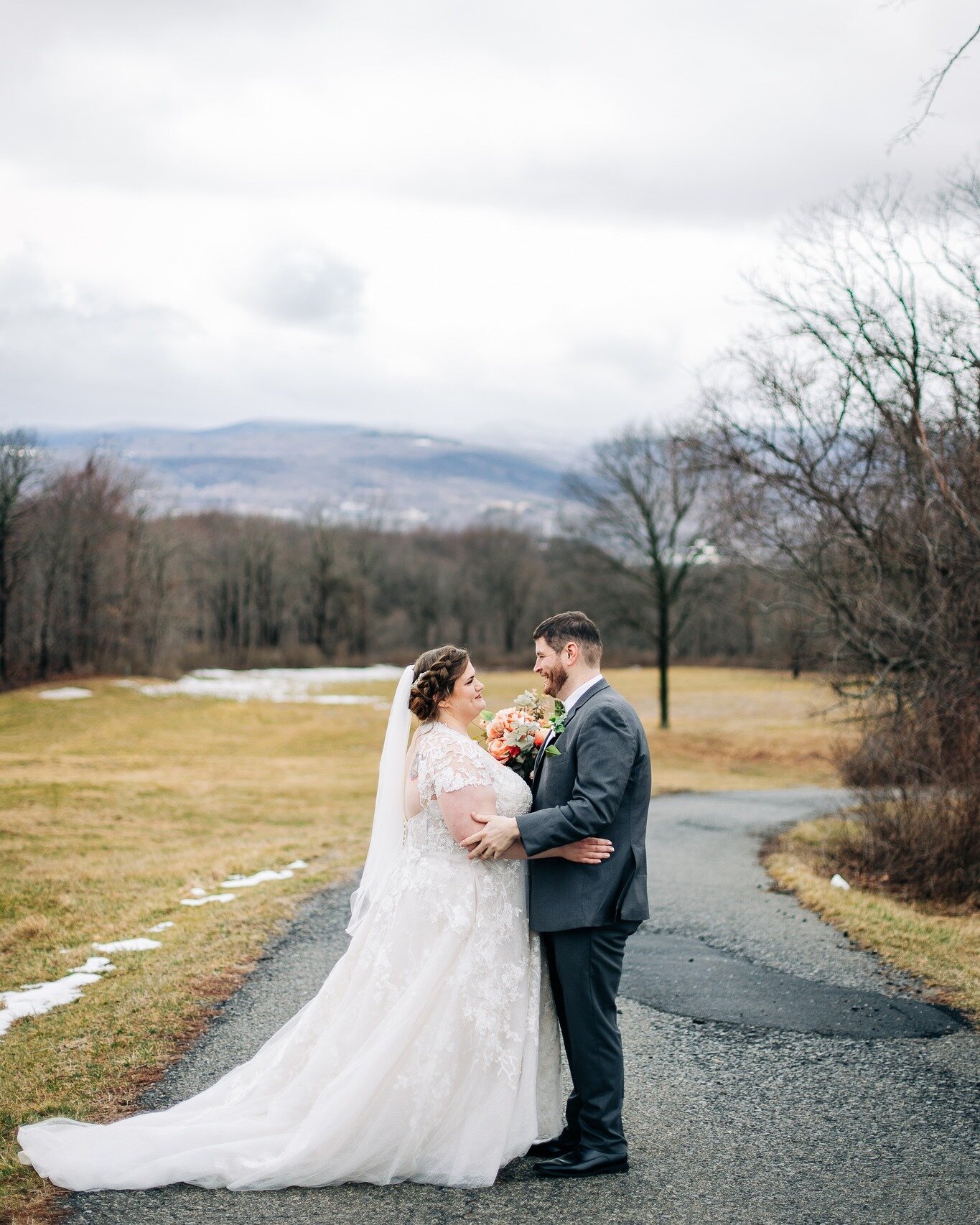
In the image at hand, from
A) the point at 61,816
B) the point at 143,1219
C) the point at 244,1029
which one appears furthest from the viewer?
the point at 61,816

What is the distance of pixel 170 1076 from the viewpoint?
5.43 meters

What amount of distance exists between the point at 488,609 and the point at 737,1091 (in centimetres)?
8206

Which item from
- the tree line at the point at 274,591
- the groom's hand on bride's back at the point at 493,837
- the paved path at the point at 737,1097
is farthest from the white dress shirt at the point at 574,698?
the tree line at the point at 274,591

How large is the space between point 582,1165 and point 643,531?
124 feet

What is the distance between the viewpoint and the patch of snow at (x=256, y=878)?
11.0 metres

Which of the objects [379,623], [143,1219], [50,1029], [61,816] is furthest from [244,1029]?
[379,623]

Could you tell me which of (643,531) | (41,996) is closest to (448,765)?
(41,996)

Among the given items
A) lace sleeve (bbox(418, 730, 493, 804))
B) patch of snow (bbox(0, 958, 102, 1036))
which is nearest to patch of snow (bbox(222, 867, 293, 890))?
patch of snow (bbox(0, 958, 102, 1036))

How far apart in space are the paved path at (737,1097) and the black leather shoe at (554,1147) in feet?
0.39

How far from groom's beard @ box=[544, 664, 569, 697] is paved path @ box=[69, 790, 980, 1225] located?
84.6 inches

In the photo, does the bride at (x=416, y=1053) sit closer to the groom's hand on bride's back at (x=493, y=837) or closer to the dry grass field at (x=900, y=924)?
the groom's hand on bride's back at (x=493, y=837)

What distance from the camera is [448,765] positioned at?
4637mm

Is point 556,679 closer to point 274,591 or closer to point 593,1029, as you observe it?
point 593,1029

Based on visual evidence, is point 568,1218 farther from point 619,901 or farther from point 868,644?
point 868,644
